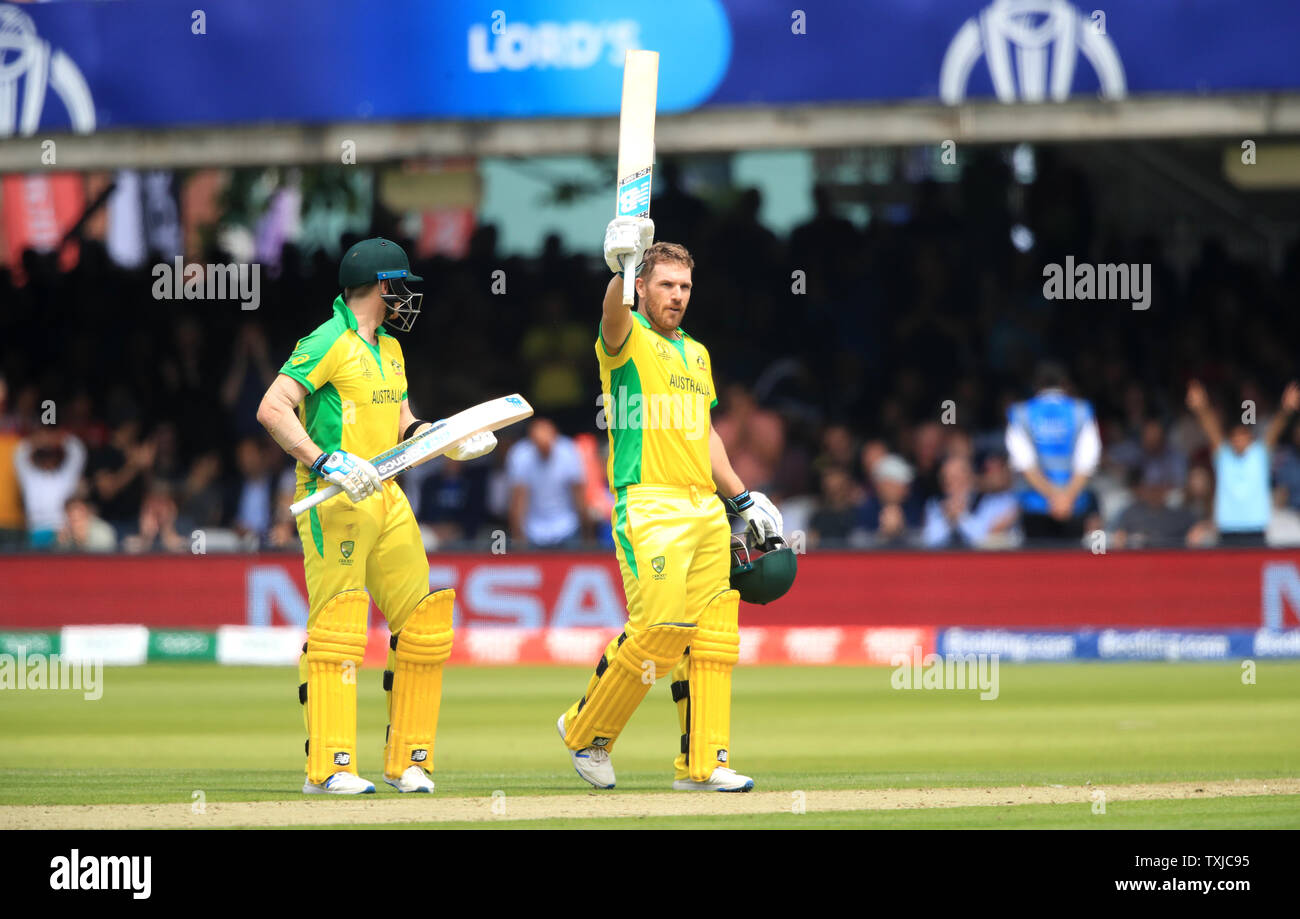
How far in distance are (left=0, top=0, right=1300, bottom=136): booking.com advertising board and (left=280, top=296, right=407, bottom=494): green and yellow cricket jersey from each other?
795 cm

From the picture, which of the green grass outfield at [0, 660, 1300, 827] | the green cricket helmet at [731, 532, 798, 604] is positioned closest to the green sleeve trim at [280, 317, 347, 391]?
the green grass outfield at [0, 660, 1300, 827]

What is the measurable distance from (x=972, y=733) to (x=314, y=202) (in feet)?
46.5

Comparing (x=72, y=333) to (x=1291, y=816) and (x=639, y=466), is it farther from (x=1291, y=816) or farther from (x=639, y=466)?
(x=1291, y=816)

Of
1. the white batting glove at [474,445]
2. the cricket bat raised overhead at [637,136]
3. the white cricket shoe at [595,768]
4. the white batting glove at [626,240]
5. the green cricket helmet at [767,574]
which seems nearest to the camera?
the white batting glove at [626,240]

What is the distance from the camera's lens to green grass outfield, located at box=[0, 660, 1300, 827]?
7.68 m

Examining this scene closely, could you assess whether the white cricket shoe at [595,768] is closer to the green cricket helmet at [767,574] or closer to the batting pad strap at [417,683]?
the batting pad strap at [417,683]

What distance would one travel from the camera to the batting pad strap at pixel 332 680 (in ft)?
24.2

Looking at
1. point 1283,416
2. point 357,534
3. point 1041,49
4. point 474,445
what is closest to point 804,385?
point 1041,49

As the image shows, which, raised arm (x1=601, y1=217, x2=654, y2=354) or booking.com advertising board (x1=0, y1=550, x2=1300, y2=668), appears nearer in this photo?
raised arm (x1=601, y1=217, x2=654, y2=354)

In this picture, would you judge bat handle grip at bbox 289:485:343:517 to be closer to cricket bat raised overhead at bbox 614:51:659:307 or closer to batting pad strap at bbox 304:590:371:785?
batting pad strap at bbox 304:590:371:785

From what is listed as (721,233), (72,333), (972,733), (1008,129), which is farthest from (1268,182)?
(72,333)

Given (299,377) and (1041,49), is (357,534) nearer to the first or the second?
(299,377)

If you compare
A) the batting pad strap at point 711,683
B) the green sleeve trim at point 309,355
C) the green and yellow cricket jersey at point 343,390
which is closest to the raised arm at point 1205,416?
the batting pad strap at point 711,683

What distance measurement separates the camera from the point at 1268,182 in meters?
16.0
